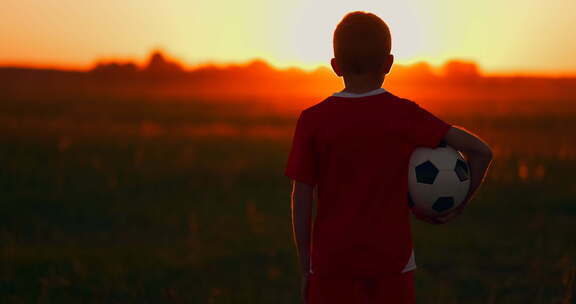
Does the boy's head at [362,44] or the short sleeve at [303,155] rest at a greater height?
the boy's head at [362,44]

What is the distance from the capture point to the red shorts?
2650mm

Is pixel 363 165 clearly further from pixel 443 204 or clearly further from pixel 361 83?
pixel 443 204

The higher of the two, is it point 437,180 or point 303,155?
point 303,155

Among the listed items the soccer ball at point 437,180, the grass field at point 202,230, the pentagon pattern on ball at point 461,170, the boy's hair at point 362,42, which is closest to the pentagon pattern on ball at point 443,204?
the soccer ball at point 437,180

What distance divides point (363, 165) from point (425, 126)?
0.29 metres

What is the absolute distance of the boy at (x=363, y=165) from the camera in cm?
253

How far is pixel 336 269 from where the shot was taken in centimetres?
265

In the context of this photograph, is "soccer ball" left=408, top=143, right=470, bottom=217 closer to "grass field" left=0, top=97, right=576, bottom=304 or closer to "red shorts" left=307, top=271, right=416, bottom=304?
"red shorts" left=307, top=271, right=416, bottom=304

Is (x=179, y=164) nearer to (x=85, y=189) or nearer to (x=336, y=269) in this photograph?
(x=85, y=189)

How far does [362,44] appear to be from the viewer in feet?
8.17

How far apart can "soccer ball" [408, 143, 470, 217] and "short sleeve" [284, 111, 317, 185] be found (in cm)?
41

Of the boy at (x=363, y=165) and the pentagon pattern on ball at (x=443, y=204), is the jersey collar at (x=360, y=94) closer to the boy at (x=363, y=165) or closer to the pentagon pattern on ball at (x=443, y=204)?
the boy at (x=363, y=165)

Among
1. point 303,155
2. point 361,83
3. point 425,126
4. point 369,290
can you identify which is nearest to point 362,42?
point 361,83

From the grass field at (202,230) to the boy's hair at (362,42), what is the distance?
2970mm
